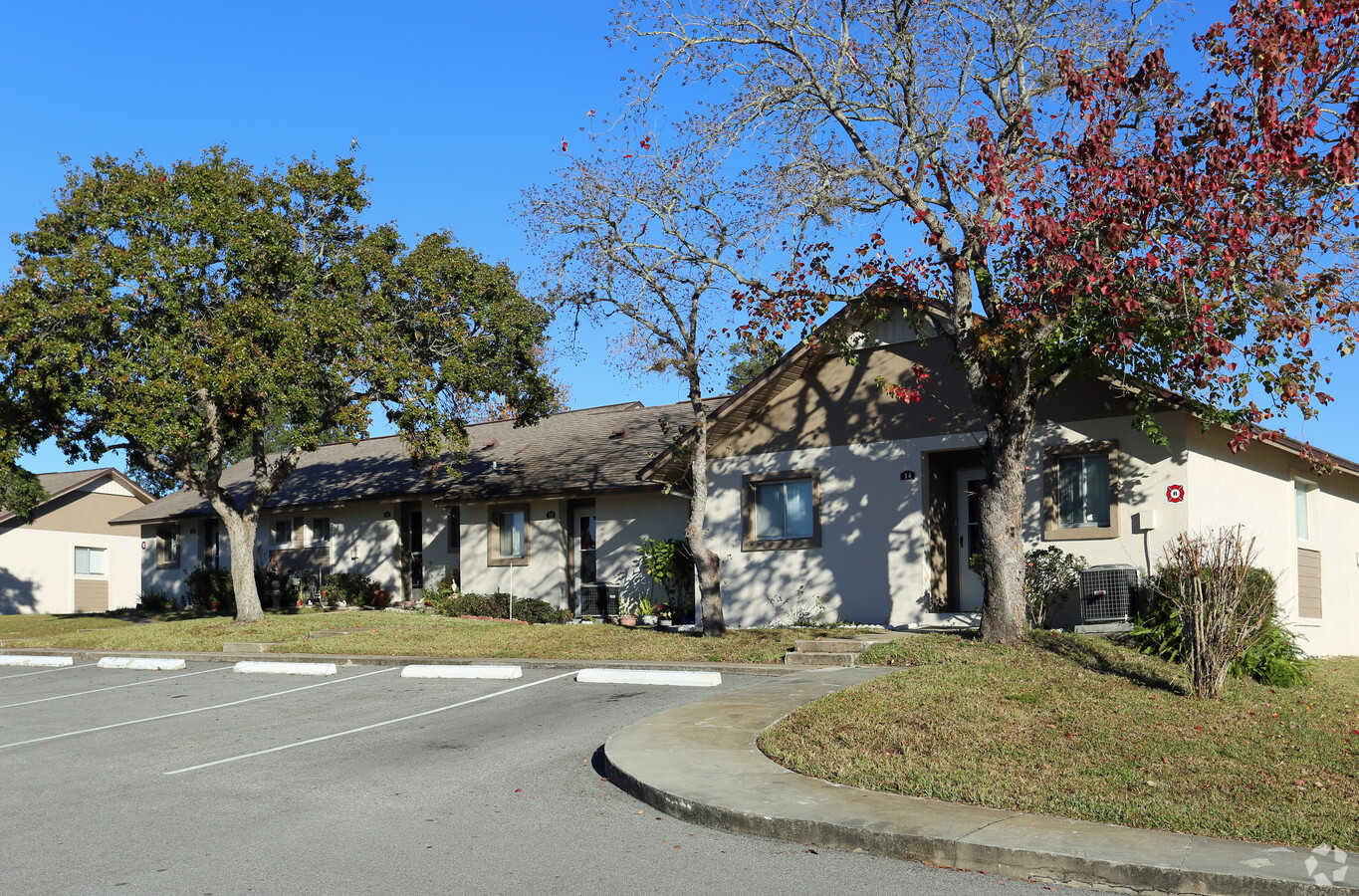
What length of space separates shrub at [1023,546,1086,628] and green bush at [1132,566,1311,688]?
1083 mm

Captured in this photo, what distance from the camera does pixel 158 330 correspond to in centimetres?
2120

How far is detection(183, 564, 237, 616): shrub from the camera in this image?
30375mm

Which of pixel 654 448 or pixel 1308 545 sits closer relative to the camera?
pixel 1308 545

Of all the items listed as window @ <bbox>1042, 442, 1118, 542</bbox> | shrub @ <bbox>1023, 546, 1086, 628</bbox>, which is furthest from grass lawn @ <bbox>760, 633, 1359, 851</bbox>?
window @ <bbox>1042, 442, 1118, 542</bbox>

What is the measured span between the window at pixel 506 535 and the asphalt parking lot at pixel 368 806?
11.0 m

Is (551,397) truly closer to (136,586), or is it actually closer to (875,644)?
(875,644)

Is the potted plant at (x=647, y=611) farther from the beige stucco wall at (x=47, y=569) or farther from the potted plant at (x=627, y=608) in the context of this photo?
the beige stucco wall at (x=47, y=569)

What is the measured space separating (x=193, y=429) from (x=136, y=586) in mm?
26506

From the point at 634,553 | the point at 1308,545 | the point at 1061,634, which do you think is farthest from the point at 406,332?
the point at 1308,545

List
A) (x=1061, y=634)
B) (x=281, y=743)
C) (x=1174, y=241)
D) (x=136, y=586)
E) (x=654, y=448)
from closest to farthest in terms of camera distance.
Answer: (x=281, y=743) → (x=1174, y=241) → (x=1061, y=634) → (x=654, y=448) → (x=136, y=586)

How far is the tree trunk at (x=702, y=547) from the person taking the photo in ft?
59.6

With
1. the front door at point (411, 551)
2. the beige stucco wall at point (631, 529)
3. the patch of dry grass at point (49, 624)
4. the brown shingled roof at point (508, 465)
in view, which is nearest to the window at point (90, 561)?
the patch of dry grass at point (49, 624)

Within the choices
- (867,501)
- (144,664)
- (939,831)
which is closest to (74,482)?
(144,664)

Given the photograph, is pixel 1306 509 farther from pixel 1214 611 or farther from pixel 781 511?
pixel 1214 611
